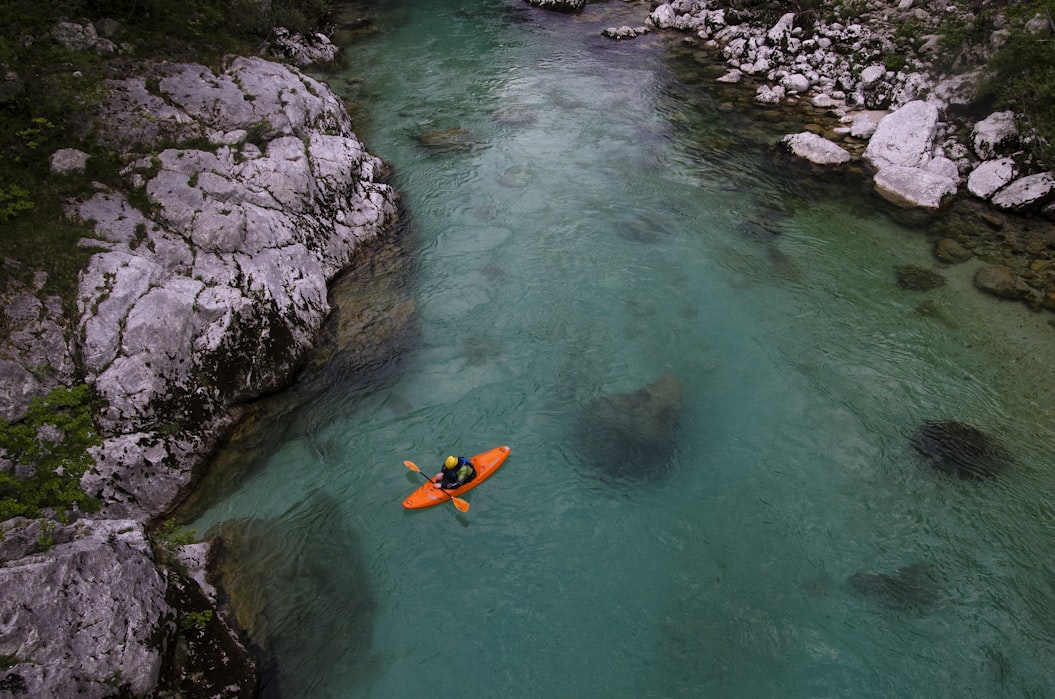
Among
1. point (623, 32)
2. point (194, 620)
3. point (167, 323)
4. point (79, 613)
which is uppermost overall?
point (623, 32)

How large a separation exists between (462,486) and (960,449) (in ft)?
33.5

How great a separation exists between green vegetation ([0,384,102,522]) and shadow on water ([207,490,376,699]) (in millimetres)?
2287

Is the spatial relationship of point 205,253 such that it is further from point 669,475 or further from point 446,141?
point 446,141

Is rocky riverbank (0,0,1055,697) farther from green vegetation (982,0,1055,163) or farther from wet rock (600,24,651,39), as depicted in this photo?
wet rock (600,24,651,39)

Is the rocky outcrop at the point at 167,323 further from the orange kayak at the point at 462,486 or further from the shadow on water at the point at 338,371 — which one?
the orange kayak at the point at 462,486

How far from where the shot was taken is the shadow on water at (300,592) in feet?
28.6

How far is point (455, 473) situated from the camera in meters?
10.7

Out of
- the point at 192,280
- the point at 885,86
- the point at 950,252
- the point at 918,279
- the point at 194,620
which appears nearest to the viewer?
the point at 194,620

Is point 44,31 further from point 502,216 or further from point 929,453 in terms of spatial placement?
point 929,453

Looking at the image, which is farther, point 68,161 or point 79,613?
point 68,161

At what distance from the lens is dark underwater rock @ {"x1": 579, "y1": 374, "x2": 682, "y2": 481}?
11.4 m

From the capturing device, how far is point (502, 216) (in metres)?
18.1

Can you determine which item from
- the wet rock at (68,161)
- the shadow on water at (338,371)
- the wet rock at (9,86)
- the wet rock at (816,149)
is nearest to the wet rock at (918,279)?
the wet rock at (816,149)

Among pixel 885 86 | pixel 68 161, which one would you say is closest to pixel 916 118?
pixel 885 86
